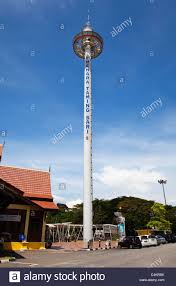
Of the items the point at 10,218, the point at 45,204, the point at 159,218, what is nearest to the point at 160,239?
the point at 45,204

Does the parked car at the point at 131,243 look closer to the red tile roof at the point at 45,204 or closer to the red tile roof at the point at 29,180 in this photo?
the red tile roof at the point at 45,204

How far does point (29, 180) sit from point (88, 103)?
15.4 m

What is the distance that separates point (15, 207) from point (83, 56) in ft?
104

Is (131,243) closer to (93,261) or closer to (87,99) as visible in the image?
(93,261)

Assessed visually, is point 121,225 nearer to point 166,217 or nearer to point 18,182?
point 18,182

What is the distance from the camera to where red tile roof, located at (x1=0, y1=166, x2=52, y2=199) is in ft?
104

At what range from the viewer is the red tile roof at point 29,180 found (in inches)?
1251

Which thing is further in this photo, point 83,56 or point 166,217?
point 166,217

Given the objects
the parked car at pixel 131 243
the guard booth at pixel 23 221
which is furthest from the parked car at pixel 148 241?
the guard booth at pixel 23 221

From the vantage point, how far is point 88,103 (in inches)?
1715

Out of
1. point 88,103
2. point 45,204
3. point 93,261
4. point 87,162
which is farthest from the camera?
point 88,103
